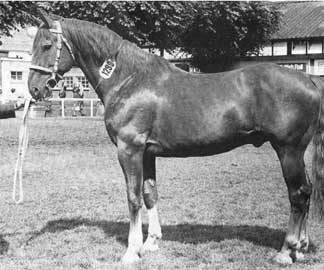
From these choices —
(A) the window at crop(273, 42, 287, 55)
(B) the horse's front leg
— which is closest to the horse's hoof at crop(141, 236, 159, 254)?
(B) the horse's front leg

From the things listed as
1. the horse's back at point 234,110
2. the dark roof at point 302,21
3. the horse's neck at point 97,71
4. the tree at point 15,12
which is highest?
the dark roof at point 302,21

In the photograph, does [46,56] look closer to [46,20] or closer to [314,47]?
[46,20]

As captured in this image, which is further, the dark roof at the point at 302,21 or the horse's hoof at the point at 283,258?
the dark roof at the point at 302,21

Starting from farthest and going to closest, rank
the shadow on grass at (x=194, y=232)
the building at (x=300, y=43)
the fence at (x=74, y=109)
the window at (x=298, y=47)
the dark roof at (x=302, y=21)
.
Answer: the window at (x=298, y=47)
the dark roof at (x=302, y=21)
the building at (x=300, y=43)
the fence at (x=74, y=109)
the shadow on grass at (x=194, y=232)

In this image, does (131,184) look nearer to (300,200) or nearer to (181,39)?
(300,200)

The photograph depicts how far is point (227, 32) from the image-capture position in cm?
3800

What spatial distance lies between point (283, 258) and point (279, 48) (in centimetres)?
4018

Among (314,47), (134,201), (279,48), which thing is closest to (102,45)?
(134,201)

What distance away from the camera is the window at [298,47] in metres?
41.2

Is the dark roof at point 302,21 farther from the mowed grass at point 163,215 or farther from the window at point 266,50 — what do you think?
the mowed grass at point 163,215

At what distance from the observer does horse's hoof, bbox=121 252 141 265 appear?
546cm

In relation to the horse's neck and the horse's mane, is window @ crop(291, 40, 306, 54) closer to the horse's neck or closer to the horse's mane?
the horse's mane

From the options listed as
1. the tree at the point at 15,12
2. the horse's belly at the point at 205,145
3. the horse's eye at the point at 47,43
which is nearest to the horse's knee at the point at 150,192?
the horse's belly at the point at 205,145

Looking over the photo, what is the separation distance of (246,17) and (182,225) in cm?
3292
